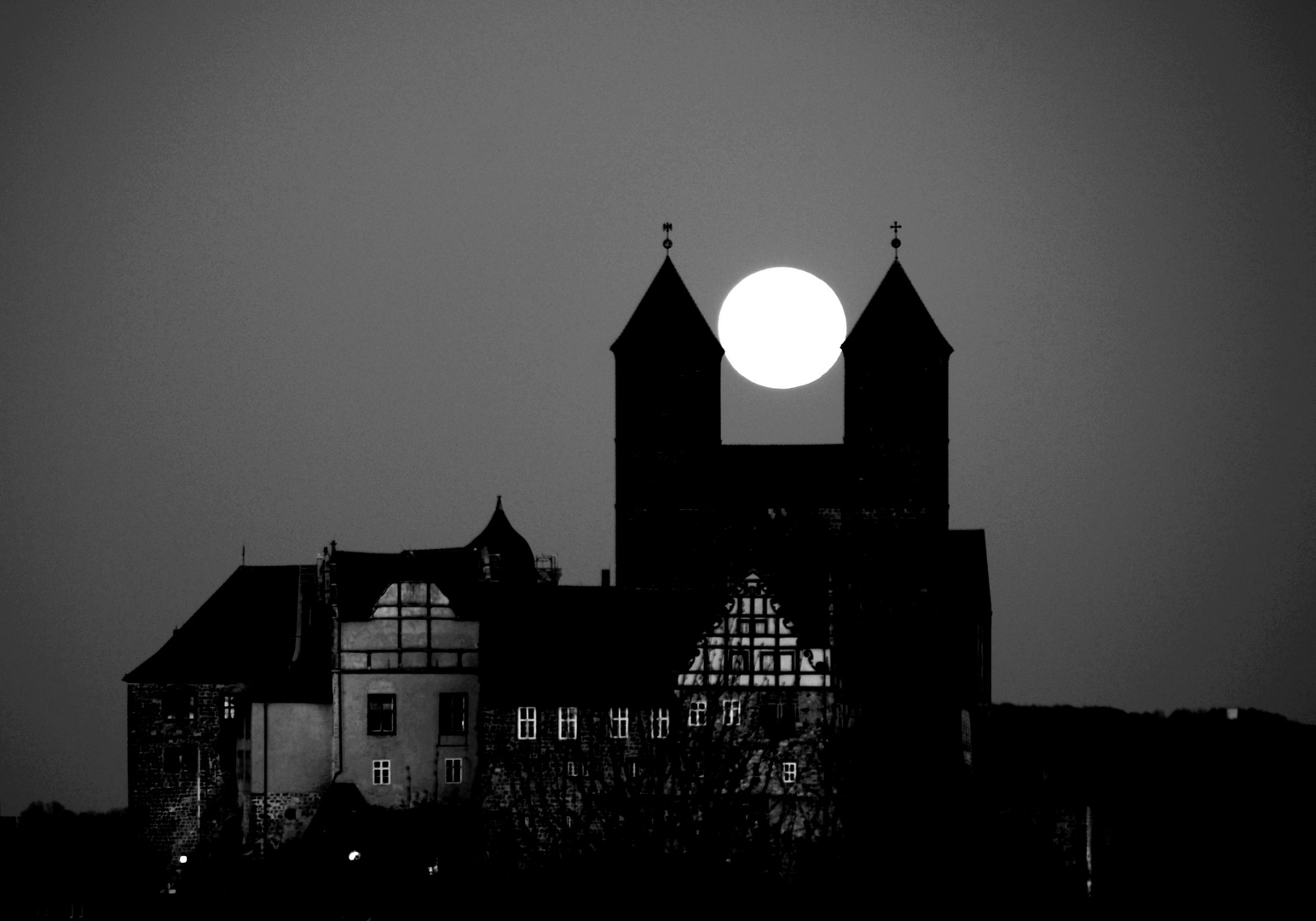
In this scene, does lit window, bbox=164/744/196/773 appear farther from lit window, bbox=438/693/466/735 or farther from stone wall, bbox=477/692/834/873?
stone wall, bbox=477/692/834/873

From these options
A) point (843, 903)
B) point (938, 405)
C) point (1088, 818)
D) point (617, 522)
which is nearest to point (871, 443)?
point (938, 405)

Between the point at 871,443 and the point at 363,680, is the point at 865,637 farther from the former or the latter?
the point at 363,680

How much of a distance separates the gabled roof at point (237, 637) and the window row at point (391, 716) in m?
3.25

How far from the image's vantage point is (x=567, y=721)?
5884cm

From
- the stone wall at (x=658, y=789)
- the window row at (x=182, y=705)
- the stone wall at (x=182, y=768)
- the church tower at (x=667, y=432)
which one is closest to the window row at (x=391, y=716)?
the stone wall at (x=658, y=789)

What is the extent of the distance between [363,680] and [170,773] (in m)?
5.51

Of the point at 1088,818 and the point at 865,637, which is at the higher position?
the point at 865,637

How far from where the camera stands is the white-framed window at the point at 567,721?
2311 inches

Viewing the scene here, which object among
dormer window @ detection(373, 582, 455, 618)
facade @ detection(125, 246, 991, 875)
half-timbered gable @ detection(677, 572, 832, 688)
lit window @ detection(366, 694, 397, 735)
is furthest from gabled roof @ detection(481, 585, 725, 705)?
lit window @ detection(366, 694, 397, 735)

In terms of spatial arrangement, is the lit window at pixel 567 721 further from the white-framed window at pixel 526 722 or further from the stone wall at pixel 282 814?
the stone wall at pixel 282 814

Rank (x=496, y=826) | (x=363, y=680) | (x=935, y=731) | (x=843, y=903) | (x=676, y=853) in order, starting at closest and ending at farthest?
(x=676, y=853), (x=843, y=903), (x=496, y=826), (x=363, y=680), (x=935, y=731)

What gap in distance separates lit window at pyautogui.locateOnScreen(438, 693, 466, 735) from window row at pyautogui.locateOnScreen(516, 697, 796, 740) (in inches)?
62.2

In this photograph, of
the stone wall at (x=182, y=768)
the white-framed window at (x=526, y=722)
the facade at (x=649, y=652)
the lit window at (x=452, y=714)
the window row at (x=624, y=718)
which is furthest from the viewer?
the stone wall at (x=182, y=768)

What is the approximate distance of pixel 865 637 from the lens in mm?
67250
